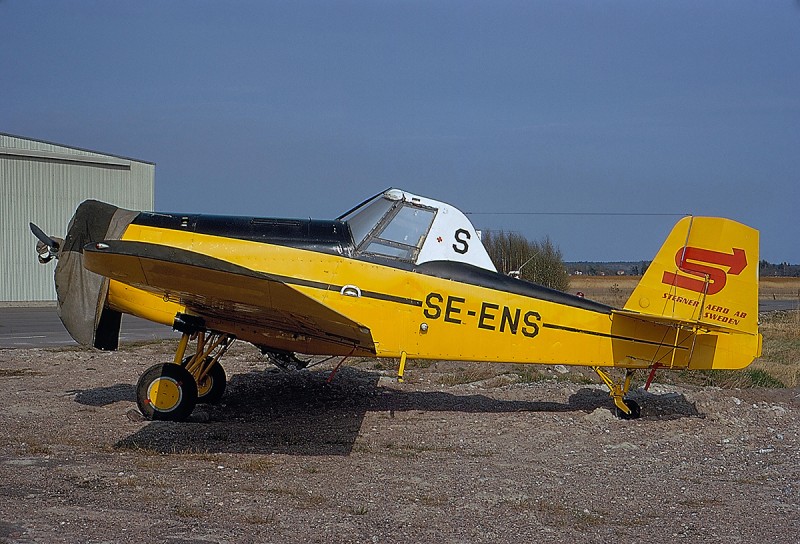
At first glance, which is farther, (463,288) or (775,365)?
(775,365)

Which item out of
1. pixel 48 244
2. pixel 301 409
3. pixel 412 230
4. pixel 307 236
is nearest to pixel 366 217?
pixel 412 230

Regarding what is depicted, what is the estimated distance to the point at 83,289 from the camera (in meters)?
7.88

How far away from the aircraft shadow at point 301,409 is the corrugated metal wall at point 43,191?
74.0 feet

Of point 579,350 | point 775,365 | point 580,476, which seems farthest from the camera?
point 775,365

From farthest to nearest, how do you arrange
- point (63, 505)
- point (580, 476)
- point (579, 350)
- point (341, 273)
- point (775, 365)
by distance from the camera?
1. point (775, 365)
2. point (579, 350)
3. point (341, 273)
4. point (580, 476)
5. point (63, 505)

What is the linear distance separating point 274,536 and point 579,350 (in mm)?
4641

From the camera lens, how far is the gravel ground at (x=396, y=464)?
495 cm

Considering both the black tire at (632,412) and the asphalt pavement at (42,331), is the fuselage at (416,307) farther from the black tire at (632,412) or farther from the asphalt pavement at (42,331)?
the asphalt pavement at (42,331)

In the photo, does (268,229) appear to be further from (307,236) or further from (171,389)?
(171,389)

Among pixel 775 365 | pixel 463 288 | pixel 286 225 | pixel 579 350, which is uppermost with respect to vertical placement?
pixel 286 225

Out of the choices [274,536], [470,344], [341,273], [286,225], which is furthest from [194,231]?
[274,536]

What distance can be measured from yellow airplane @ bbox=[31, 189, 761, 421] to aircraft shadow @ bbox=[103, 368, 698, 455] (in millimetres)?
628

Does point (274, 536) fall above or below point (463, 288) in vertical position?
below

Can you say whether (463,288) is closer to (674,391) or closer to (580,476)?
(580,476)
